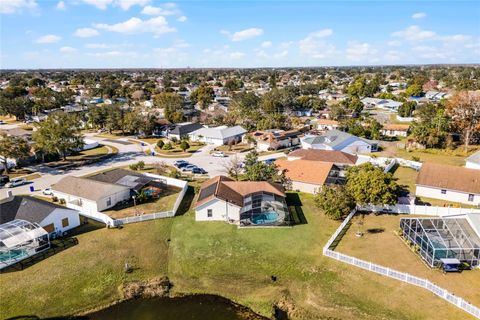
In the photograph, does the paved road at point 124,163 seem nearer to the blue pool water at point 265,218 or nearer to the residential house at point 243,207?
the residential house at point 243,207

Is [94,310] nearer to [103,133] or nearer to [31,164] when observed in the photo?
[31,164]

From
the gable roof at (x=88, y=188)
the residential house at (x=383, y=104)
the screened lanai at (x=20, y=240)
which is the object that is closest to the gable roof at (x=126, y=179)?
the gable roof at (x=88, y=188)

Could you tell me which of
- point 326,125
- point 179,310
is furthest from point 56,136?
point 326,125

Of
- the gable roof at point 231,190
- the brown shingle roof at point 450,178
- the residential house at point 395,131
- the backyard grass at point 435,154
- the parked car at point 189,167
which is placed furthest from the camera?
the residential house at point 395,131

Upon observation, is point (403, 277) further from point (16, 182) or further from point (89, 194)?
point (16, 182)

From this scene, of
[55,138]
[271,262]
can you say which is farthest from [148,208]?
[55,138]

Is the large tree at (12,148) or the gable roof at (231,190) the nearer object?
the gable roof at (231,190)
